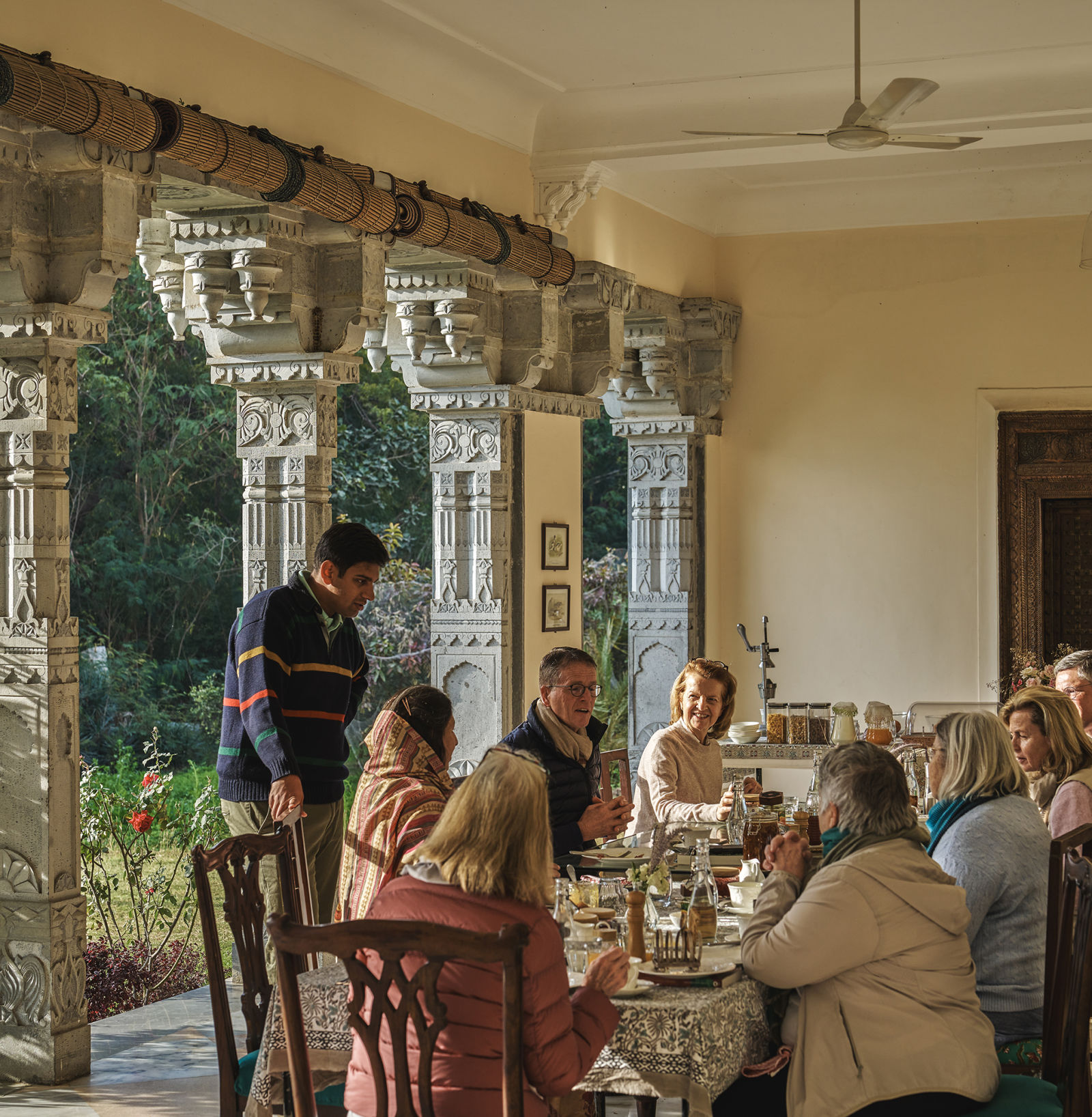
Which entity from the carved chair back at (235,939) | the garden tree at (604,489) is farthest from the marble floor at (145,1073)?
the garden tree at (604,489)

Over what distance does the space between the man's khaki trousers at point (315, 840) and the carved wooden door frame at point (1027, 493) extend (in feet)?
17.1

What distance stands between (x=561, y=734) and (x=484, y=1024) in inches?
93.4

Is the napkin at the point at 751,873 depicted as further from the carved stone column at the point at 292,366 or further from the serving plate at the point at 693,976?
the carved stone column at the point at 292,366

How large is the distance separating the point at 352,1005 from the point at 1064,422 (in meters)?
7.50

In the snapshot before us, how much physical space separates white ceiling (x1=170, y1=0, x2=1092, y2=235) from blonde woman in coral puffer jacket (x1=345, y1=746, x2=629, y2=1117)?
3506 millimetres

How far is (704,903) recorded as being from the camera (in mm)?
3398

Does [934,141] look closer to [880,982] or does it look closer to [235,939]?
[880,982]

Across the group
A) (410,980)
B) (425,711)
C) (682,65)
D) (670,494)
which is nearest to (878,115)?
(682,65)

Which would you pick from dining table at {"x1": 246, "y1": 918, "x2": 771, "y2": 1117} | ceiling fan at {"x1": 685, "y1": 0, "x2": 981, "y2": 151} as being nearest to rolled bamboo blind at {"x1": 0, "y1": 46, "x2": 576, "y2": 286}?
ceiling fan at {"x1": 685, "y1": 0, "x2": 981, "y2": 151}

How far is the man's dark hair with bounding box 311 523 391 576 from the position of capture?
15.9ft

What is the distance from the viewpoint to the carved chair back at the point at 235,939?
325 cm

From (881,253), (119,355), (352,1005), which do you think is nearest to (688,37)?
(881,253)

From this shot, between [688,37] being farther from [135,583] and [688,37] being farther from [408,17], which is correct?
[135,583]

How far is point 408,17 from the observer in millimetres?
5867
